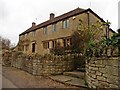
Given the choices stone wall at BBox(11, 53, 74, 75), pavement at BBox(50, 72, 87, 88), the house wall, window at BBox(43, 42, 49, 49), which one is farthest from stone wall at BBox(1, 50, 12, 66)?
pavement at BBox(50, 72, 87, 88)

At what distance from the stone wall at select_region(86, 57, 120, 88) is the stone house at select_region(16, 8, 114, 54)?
49.4ft

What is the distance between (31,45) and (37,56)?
82.3 ft

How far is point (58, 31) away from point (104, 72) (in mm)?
22684

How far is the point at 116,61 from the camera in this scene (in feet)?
19.7

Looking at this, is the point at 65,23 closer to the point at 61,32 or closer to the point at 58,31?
the point at 61,32

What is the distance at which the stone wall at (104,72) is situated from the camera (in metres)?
6.05

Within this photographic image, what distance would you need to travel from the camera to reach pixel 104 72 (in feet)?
22.4

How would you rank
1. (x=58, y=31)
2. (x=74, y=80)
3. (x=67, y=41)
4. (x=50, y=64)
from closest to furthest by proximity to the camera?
(x=74, y=80), (x=50, y=64), (x=67, y=41), (x=58, y=31)

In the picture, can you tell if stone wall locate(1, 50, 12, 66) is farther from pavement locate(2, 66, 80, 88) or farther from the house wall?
pavement locate(2, 66, 80, 88)

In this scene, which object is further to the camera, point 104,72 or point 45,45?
point 45,45

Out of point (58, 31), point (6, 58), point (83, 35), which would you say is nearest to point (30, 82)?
point (83, 35)

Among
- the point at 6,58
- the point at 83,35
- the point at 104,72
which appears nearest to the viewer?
the point at 104,72

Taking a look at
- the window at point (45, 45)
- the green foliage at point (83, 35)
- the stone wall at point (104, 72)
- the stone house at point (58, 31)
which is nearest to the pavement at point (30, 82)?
the stone wall at point (104, 72)

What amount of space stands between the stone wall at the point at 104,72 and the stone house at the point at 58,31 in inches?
593
